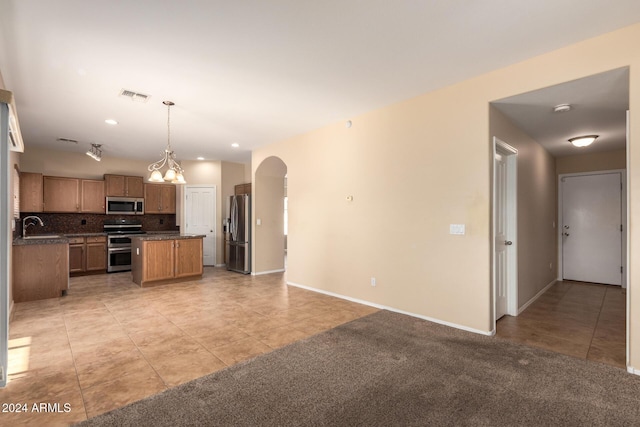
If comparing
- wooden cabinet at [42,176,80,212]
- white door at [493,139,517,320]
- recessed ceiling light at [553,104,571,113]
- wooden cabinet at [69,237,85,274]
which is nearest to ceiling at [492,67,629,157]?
recessed ceiling light at [553,104,571,113]

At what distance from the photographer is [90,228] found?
290 inches

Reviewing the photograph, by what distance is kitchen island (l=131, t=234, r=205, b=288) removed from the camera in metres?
5.52

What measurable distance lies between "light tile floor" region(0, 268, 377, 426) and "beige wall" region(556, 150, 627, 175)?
5374 millimetres

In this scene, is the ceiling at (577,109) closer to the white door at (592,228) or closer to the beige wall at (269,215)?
the white door at (592,228)

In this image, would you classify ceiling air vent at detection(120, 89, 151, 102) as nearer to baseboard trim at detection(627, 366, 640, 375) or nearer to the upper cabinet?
the upper cabinet

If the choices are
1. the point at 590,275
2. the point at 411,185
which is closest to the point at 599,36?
the point at 411,185

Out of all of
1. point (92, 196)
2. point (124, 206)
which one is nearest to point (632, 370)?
point (124, 206)

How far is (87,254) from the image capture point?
265 inches

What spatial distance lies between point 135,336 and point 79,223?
551 cm

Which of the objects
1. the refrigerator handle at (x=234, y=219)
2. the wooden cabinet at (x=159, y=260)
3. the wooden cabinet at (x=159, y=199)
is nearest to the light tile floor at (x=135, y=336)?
the wooden cabinet at (x=159, y=260)

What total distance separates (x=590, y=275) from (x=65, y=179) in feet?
36.9

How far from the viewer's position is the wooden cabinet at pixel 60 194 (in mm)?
6598

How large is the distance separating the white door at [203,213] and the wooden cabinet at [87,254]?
192 centimetres

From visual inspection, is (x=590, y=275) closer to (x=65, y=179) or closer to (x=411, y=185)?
(x=411, y=185)
